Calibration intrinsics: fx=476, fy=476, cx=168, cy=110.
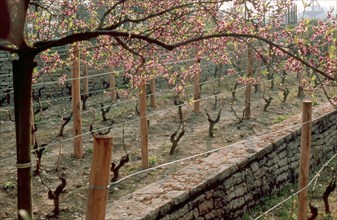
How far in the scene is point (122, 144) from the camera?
9.85 m

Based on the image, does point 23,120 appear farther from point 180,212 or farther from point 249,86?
point 249,86

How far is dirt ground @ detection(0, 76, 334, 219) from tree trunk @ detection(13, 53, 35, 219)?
1.77 meters

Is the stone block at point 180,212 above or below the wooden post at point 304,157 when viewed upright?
below

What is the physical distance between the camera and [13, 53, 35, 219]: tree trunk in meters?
4.15

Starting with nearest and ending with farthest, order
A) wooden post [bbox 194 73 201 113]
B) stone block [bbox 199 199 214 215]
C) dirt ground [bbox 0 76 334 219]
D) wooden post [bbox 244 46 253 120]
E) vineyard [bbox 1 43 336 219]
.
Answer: stone block [bbox 199 199 214 215], dirt ground [bbox 0 76 334 219], vineyard [bbox 1 43 336 219], wooden post [bbox 244 46 253 120], wooden post [bbox 194 73 201 113]

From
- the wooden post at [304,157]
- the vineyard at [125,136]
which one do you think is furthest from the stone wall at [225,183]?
the vineyard at [125,136]

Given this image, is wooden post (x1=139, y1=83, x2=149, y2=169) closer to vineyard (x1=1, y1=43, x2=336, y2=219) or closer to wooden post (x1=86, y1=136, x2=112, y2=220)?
vineyard (x1=1, y1=43, x2=336, y2=219)

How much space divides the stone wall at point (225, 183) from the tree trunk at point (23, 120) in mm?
953

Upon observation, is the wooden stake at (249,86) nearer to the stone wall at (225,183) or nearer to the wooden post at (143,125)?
the stone wall at (225,183)

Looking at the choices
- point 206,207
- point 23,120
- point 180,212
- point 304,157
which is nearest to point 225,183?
point 206,207

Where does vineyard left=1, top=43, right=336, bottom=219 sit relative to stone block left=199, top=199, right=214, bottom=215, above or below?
above

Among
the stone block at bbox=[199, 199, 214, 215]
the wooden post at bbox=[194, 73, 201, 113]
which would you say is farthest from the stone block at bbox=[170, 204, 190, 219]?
the wooden post at bbox=[194, 73, 201, 113]

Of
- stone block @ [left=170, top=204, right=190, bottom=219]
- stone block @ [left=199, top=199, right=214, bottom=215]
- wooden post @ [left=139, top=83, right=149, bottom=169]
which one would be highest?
wooden post @ [left=139, top=83, right=149, bottom=169]

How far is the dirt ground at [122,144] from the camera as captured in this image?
678 centimetres
